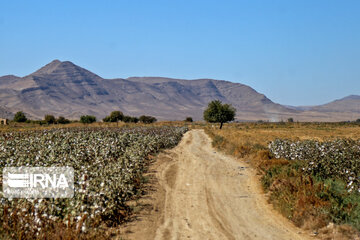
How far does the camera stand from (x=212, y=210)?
453 inches

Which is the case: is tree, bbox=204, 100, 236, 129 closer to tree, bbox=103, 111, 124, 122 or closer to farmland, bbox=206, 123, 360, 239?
tree, bbox=103, 111, 124, 122

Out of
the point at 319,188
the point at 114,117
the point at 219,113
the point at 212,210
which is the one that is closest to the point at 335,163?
the point at 319,188

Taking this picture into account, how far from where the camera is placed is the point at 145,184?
15.0 m

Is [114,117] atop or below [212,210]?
atop

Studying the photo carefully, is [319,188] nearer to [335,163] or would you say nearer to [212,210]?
[335,163]

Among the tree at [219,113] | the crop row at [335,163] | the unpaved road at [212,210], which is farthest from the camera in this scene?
the tree at [219,113]

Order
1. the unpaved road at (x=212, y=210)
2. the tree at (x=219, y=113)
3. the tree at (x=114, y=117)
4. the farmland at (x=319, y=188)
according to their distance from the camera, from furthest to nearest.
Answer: the tree at (x=114, y=117)
the tree at (x=219, y=113)
the farmland at (x=319, y=188)
the unpaved road at (x=212, y=210)

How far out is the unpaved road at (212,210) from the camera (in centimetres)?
959

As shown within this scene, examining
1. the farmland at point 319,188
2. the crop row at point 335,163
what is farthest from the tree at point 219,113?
the crop row at point 335,163

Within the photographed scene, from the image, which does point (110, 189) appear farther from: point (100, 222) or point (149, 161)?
point (149, 161)

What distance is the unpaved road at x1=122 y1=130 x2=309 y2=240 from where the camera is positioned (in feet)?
31.4

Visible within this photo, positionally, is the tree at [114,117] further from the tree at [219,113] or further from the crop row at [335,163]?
the crop row at [335,163]

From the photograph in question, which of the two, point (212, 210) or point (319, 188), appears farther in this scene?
point (319, 188)

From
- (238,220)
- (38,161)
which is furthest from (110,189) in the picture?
(38,161)
